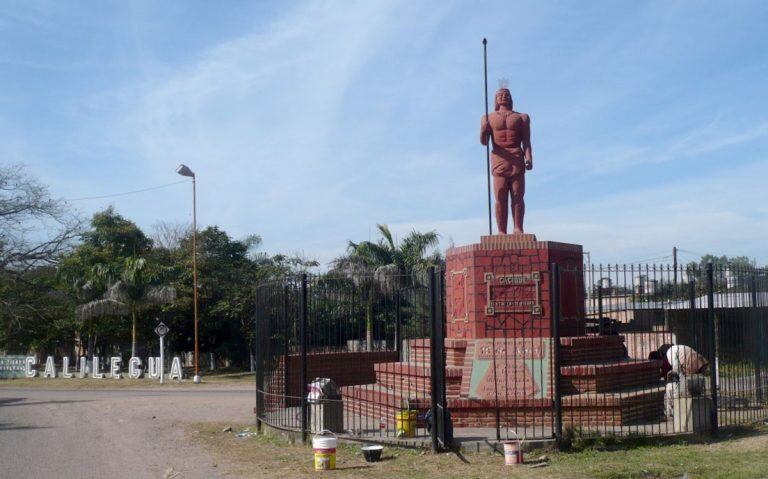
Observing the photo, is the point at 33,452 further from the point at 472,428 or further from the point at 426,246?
the point at 426,246

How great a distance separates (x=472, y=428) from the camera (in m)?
11.1

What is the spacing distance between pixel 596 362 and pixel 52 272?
3177cm

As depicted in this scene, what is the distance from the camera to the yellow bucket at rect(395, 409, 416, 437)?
1048 centimetres

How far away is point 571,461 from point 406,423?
7.62ft

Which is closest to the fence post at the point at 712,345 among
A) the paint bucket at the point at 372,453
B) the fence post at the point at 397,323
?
the paint bucket at the point at 372,453

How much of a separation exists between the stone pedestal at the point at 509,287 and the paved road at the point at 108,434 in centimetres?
475

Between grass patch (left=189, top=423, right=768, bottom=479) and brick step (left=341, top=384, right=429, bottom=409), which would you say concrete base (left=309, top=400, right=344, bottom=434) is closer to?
grass patch (left=189, top=423, right=768, bottom=479)

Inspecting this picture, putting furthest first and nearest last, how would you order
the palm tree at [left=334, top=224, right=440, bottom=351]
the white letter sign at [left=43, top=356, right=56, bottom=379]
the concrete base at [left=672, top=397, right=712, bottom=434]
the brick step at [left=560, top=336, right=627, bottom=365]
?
the white letter sign at [left=43, top=356, right=56, bottom=379] < the palm tree at [left=334, top=224, right=440, bottom=351] < the brick step at [left=560, top=336, right=627, bottom=365] < the concrete base at [left=672, top=397, right=712, bottom=434]

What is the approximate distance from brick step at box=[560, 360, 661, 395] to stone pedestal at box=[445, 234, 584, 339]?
0.85m

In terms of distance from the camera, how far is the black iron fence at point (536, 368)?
10461mm

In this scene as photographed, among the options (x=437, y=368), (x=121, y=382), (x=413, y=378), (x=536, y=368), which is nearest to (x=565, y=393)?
(x=536, y=368)

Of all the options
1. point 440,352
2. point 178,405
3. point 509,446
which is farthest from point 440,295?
point 178,405

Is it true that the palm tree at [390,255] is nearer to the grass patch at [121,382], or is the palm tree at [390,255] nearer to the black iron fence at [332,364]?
the grass patch at [121,382]

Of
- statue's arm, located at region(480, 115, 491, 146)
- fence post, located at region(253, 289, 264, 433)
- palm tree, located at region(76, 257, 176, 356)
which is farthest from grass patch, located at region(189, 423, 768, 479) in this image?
palm tree, located at region(76, 257, 176, 356)
